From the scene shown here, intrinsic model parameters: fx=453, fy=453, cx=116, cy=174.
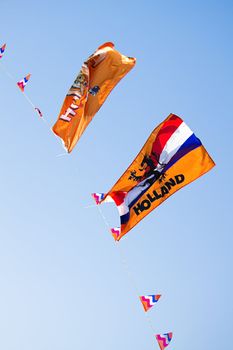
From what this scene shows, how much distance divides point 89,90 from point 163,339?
10870 mm

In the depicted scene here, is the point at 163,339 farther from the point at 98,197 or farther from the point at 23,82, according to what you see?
the point at 23,82

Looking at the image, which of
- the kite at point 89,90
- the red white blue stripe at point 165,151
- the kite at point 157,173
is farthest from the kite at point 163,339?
the kite at point 89,90

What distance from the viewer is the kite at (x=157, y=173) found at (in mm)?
18828

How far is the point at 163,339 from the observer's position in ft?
59.3

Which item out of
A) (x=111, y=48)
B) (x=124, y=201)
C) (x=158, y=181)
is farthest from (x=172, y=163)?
(x=111, y=48)

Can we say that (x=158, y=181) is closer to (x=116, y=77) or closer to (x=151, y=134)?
(x=151, y=134)

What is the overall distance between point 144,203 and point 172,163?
2.13m

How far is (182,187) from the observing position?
737 inches

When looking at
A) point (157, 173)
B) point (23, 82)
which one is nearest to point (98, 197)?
point (157, 173)

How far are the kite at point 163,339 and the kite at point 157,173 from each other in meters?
4.23

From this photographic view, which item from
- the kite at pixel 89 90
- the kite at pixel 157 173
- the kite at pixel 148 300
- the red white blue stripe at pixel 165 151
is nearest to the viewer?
the kite at pixel 148 300

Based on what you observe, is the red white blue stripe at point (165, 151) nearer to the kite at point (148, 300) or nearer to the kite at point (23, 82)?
the kite at point (148, 300)

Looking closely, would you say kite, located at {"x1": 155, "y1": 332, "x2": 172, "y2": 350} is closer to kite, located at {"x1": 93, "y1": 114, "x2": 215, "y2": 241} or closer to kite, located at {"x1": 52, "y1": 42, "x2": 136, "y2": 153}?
kite, located at {"x1": 93, "y1": 114, "x2": 215, "y2": 241}

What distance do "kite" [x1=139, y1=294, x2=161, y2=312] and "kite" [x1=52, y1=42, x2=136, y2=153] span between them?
6.71m
